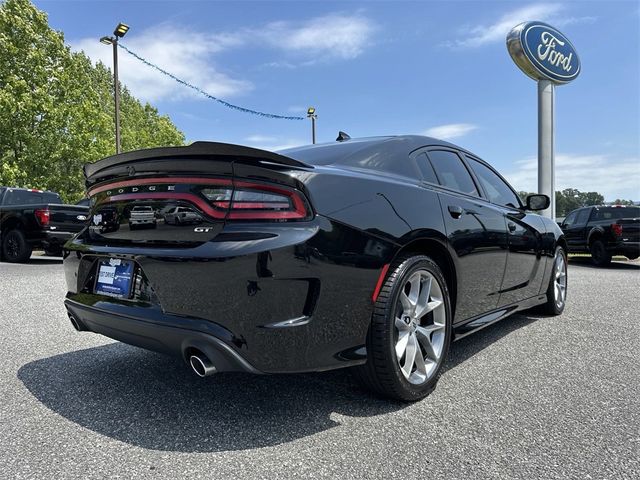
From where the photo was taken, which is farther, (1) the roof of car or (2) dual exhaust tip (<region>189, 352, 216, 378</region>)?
(1) the roof of car

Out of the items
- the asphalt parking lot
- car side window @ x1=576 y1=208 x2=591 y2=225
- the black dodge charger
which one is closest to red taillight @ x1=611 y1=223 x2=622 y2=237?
car side window @ x1=576 y1=208 x2=591 y2=225

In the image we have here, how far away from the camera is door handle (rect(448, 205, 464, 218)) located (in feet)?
10.00

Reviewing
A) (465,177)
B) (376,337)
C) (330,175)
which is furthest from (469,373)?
(330,175)

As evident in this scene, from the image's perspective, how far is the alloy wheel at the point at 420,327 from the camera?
2594mm

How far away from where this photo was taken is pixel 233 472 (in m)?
1.91

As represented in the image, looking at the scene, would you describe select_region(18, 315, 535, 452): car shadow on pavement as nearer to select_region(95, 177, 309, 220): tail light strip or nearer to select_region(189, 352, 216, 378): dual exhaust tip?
select_region(189, 352, 216, 378): dual exhaust tip

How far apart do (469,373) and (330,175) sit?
165 centimetres

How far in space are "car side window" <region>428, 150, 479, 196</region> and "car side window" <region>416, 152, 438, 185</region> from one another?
0.06 metres

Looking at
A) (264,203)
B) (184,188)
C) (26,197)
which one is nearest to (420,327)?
(264,203)

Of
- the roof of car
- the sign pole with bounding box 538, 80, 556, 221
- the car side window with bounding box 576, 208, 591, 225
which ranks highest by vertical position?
the sign pole with bounding box 538, 80, 556, 221

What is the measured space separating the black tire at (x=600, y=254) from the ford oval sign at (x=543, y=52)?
17.5ft

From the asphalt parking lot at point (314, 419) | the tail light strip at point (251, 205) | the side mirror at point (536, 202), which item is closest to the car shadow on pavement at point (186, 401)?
the asphalt parking lot at point (314, 419)

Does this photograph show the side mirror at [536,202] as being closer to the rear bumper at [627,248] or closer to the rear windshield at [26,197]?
the rear bumper at [627,248]

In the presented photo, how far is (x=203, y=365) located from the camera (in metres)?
2.10
